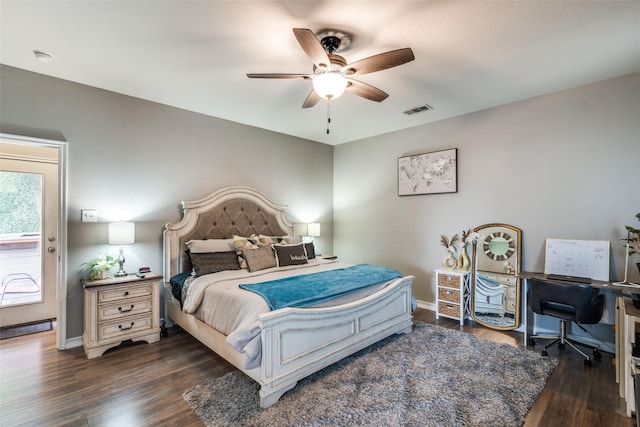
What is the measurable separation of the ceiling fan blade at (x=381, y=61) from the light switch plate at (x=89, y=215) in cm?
304

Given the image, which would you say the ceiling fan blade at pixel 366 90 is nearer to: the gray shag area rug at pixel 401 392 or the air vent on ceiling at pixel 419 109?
the air vent on ceiling at pixel 419 109

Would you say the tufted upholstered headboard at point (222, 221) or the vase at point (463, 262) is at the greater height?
the tufted upholstered headboard at point (222, 221)

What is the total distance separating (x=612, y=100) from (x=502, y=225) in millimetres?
1646

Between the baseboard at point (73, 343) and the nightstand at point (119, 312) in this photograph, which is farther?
the baseboard at point (73, 343)

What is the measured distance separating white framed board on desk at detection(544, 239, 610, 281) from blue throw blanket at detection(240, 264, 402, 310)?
1.71 m

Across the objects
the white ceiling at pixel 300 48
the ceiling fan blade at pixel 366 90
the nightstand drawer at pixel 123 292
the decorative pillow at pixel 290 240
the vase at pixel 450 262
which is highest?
the white ceiling at pixel 300 48

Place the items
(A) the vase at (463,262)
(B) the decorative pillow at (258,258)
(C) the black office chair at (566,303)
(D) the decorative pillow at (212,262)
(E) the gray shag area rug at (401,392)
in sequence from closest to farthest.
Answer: (E) the gray shag area rug at (401,392) → (C) the black office chair at (566,303) → (D) the decorative pillow at (212,262) → (B) the decorative pillow at (258,258) → (A) the vase at (463,262)

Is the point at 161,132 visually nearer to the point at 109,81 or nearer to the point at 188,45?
the point at 109,81

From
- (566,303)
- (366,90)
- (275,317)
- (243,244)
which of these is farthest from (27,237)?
(566,303)

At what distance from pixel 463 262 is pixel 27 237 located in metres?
5.66

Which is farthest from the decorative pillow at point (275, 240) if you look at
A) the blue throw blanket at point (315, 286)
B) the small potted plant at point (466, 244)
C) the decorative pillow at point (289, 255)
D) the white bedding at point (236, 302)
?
the small potted plant at point (466, 244)

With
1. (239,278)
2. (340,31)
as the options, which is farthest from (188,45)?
(239,278)

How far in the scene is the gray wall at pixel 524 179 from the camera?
2.99 metres

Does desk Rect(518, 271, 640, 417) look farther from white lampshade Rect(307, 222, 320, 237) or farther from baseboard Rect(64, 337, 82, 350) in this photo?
baseboard Rect(64, 337, 82, 350)
